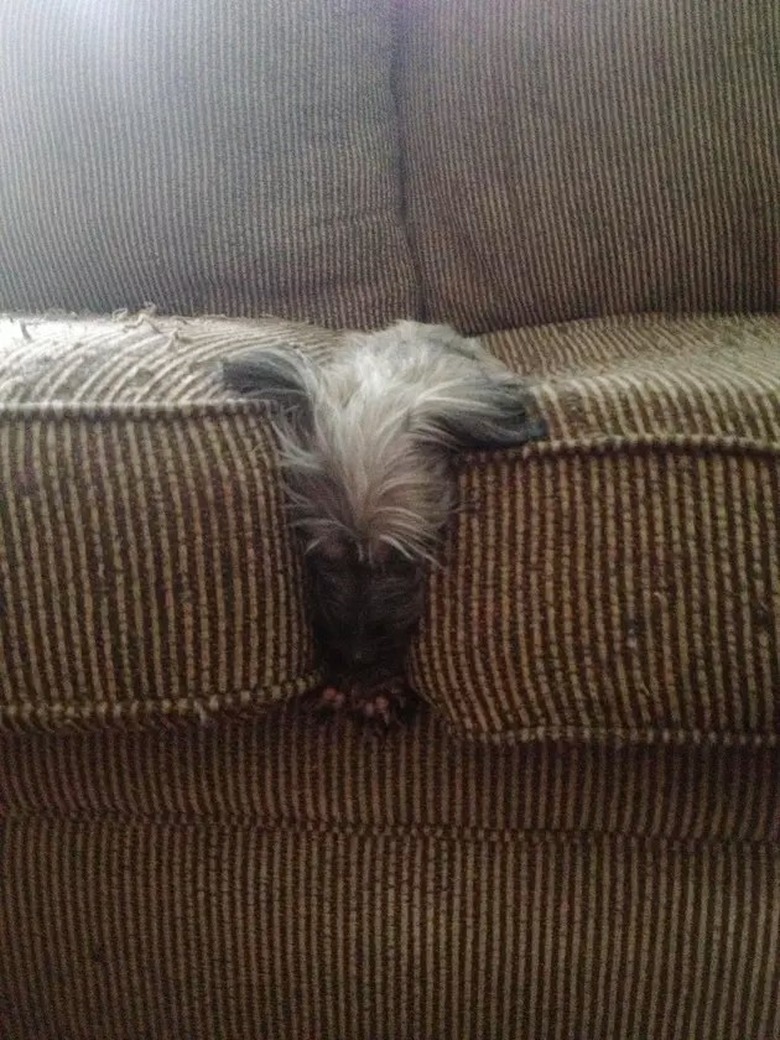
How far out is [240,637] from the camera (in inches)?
21.5

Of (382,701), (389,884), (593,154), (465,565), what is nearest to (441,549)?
(465,565)

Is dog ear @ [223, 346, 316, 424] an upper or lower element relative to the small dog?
upper

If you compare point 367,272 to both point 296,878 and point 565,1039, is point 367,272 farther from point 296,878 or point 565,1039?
point 565,1039

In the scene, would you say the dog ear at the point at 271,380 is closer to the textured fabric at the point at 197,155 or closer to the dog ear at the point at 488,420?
the dog ear at the point at 488,420

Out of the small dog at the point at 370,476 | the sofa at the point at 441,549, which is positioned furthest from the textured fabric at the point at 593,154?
the small dog at the point at 370,476

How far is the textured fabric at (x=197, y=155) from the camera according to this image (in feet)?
3.18

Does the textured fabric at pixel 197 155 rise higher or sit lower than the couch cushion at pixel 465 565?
higher

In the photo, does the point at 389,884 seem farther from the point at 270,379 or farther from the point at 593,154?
the point at 593,154

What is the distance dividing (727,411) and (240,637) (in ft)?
1.11

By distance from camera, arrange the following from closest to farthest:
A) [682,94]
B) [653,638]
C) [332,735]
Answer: [653,638] → [332,735] → [682,94]

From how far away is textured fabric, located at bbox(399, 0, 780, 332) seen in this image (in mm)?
961

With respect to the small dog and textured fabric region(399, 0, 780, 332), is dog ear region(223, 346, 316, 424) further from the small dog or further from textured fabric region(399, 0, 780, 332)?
textured fabric region(399, 0, 780, 332)

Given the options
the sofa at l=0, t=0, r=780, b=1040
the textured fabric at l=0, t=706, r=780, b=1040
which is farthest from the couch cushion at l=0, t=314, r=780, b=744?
the textured fabric at l=0, t=706, r=780, b=1040

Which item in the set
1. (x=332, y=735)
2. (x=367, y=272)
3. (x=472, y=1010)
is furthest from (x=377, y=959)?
(x=367, y=272)
